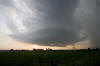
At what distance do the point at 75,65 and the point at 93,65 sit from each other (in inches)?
152

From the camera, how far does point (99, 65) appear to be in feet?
97.1

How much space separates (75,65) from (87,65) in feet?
8.34

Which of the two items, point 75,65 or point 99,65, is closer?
point 99,65

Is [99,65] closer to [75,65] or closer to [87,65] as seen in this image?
[87,65]

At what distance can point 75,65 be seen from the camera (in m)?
31.6

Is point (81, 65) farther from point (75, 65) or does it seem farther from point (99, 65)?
point (99, 65)

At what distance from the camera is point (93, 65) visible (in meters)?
Answer: 29.8

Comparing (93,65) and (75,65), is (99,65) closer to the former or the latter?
(93,65)

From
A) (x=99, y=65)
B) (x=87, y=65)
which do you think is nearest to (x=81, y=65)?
(x=87, y=65)

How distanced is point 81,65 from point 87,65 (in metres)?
1.24

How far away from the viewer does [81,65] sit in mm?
31000

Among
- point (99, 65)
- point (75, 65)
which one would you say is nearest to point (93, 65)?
point (99, 65)

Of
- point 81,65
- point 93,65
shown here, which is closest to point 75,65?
point 81,65

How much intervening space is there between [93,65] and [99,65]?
1.18m
